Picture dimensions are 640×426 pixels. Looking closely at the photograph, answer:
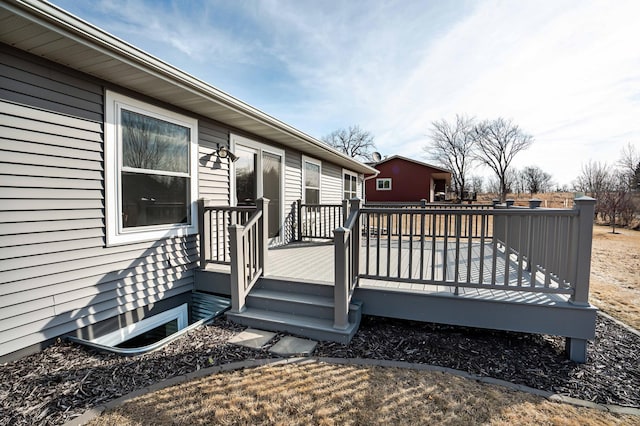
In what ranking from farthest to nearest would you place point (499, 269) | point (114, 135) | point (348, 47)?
point (348, 47) < point (499, 269) < point (114, 135)

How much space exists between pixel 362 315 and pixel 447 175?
21588mm

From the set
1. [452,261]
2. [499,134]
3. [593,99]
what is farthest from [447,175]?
[452,261]

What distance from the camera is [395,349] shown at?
2.96 m

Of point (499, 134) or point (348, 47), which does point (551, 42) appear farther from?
point (499, 134)

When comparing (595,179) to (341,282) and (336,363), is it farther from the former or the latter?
(336,363)

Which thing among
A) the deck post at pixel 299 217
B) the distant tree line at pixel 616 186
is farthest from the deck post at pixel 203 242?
the distant tree line at pixel 616 186

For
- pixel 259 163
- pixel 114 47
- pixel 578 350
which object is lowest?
pixel 578 350

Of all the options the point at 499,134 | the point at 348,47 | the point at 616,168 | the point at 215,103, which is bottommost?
the point at 215,103

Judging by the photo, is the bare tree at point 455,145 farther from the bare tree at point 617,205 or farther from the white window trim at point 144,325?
the white window trim at point 144,325

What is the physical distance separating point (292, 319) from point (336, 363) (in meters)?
0.81

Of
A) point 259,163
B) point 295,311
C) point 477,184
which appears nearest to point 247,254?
point 295,311

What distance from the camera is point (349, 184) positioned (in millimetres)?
11250

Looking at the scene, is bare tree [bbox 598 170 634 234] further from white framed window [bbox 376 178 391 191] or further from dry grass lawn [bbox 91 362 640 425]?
dry grass lawn [bbox 91 362 640 425]

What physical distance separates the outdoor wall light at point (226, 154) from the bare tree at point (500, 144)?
28679 millimetres
